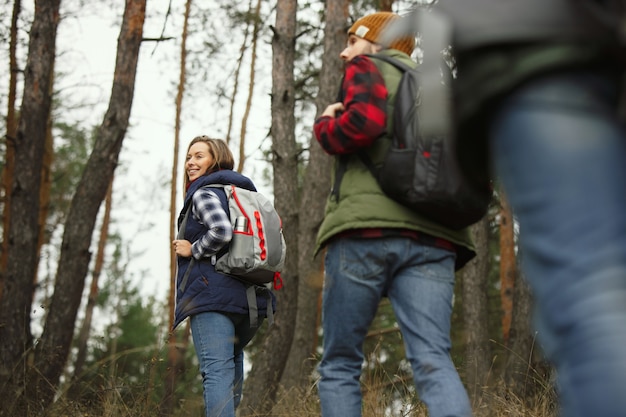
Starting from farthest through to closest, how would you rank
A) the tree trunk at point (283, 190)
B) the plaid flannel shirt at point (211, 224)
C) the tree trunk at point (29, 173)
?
the tree trunk at point (283, 190) < the tree trunk at point (29, 173) < the plaid flannel shirt at point (211, 224)

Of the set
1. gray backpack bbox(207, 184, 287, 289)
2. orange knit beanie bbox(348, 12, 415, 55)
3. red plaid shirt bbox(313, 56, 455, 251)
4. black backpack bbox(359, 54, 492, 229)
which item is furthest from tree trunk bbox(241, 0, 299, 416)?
black backpack bbox(359, 54, 492, 229)

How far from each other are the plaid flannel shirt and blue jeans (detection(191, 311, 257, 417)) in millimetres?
338

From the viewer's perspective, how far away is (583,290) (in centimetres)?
132

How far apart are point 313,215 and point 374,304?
725cm

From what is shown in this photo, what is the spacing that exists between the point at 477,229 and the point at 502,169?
10862mm

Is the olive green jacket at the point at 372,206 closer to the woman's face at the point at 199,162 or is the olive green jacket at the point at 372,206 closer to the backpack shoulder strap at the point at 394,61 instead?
the backpack shoulder strap at the point at 394,61

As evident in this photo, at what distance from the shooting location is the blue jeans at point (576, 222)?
129cm

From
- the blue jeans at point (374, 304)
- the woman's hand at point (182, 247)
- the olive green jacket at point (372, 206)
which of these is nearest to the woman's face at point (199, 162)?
the woman's hand at point (182, 247)

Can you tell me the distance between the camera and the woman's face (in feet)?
17.2

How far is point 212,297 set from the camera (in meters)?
4.67

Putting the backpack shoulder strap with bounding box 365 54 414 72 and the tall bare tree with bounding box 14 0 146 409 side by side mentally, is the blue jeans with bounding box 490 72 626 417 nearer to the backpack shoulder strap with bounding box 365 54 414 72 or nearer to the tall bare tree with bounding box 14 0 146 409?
the backpack shoulder strap with bounding box 365 54 414 72

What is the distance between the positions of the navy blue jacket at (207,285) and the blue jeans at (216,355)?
2.5 inches

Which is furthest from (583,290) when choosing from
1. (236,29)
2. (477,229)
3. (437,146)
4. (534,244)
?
(236,29)

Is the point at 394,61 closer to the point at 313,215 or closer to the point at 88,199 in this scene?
the point at 88,199
